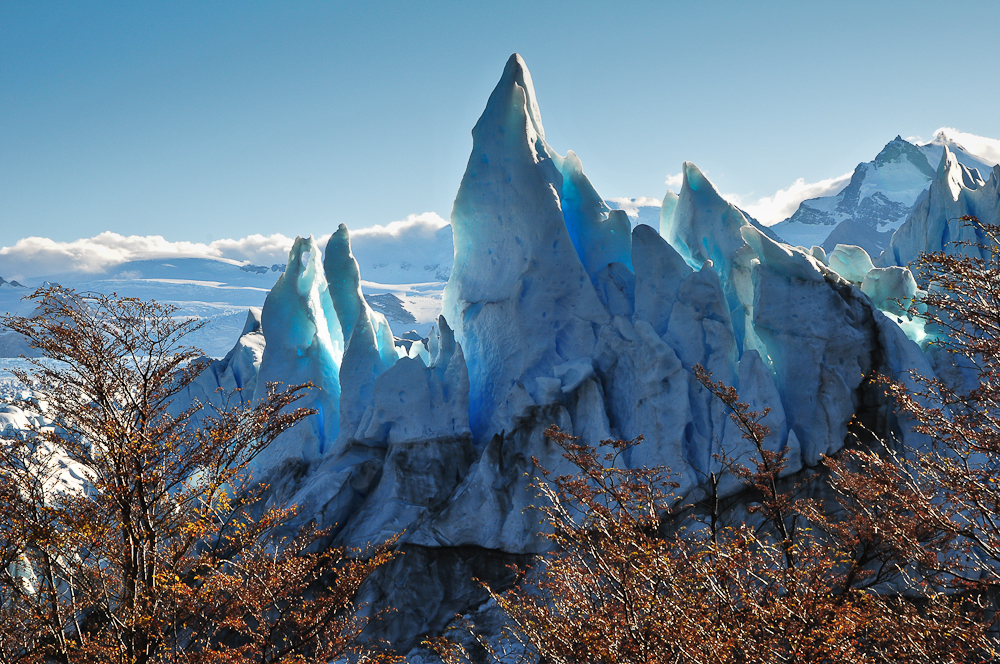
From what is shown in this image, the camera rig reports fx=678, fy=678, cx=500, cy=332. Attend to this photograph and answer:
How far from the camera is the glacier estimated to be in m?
15.4

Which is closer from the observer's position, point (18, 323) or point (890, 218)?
point (18, 323)

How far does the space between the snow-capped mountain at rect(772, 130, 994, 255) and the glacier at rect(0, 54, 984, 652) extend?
69.4 meters

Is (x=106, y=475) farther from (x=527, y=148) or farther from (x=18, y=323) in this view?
(x=527, y=148)

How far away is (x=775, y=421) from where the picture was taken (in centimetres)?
1509

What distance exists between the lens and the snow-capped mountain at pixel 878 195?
291 feet

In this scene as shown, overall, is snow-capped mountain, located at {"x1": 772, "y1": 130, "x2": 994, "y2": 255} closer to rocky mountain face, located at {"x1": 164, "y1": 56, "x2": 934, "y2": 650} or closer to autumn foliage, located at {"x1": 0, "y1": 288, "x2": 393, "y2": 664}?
rocky mountain face, located at {"x1": 164, "y1": 56, "x2": 934, "y2": 650}

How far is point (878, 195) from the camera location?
10419cm

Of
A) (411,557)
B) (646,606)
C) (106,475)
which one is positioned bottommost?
(411,557)

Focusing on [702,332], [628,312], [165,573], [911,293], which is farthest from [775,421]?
[165,573]

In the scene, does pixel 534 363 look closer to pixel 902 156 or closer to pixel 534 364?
pixel 534 364

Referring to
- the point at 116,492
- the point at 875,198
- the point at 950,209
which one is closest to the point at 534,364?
the point at 116,492

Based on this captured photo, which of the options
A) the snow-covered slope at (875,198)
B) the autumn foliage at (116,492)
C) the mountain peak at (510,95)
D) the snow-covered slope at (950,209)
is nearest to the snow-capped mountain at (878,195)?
the snow-covered slope at (875,198)

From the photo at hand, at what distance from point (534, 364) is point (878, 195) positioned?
105942 millimetres

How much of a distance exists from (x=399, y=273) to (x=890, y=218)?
288ft
